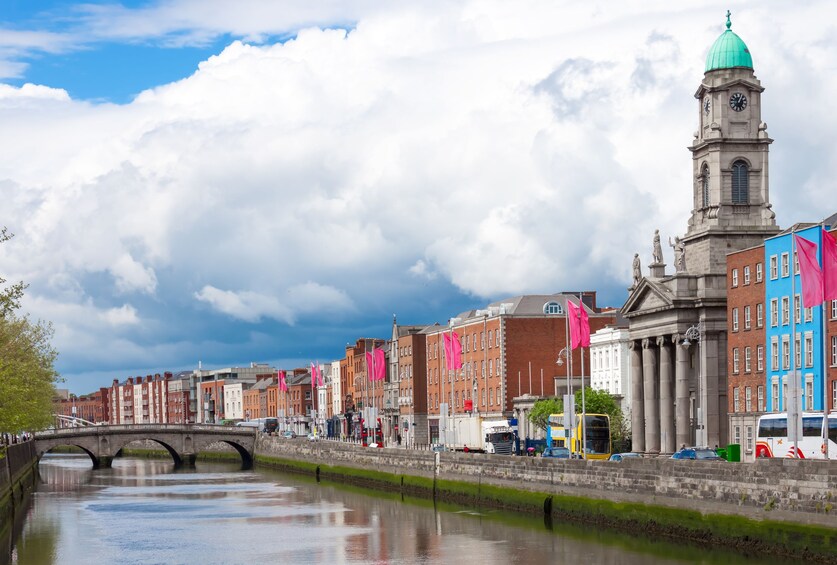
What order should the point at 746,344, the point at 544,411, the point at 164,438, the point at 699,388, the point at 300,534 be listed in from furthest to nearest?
the point at 164,438 < the point at 544,411 < the point at 699,388 < the point at 746,344 < the point at 300,534

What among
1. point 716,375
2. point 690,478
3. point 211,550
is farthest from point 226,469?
point 690,478

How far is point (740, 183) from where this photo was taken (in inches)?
3661

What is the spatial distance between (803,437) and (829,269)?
13.2m

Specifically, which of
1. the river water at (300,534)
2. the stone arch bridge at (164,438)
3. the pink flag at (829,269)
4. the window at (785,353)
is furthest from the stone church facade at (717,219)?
the stone arch bridge at (164,438)

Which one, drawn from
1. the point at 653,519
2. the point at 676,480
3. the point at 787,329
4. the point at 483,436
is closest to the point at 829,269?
the point at 676,480

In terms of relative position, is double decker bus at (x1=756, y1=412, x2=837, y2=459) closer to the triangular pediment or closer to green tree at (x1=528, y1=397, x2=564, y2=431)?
the triangular pediment

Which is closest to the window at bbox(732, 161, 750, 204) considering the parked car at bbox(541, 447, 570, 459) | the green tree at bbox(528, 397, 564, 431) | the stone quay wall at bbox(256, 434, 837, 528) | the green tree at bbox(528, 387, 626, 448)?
Result: the green tree at bbox(528, 387, 626, 448)

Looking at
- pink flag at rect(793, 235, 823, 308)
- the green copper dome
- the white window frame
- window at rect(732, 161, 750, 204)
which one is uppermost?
the green copper dome

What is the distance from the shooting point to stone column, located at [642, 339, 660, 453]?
9731cm

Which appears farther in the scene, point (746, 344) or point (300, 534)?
point (746, 344)

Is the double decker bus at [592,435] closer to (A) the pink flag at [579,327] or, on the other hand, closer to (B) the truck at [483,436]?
(B) the truck at [483,436]

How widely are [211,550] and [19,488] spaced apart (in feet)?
124

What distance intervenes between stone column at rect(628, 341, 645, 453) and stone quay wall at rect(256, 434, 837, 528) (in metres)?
20.9

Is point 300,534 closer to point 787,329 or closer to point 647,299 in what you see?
point 787,329
